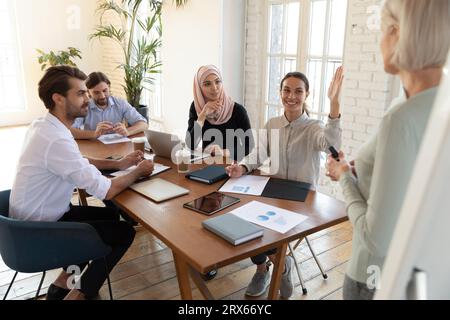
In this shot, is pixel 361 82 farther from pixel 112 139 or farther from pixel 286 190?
pixel 112 139

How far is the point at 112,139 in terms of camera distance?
320cm

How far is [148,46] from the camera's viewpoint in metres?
5.86

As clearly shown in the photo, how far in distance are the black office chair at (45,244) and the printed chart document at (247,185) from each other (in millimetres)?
718

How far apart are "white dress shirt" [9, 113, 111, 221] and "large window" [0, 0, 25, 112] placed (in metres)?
6.18

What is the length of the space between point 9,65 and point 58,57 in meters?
1.00

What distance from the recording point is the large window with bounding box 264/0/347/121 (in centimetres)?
369

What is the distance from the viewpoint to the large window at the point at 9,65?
6.98 m

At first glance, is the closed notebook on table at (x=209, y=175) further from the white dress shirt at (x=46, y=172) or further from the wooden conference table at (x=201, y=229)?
the white dress shirt at (x=46, y=172)

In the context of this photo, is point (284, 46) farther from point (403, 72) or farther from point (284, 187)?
point (403, 72)

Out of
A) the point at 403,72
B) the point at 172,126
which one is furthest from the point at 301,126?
the point at 172,126

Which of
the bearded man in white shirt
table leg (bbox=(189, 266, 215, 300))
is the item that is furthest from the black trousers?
table leg (bbox=(189, 266, 215, 300))

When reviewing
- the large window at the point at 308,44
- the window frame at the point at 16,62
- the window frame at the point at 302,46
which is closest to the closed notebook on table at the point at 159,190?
the window frame at the point at 302,46

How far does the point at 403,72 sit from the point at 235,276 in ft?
6.52
